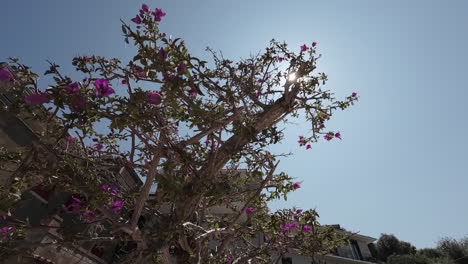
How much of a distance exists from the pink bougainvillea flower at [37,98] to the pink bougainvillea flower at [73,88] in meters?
0.27

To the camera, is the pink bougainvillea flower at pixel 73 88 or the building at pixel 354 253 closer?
the pink bougainvillea flower at pixel 73 88

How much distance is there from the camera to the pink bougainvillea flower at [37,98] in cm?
Answer: 242

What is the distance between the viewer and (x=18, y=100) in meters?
2.55

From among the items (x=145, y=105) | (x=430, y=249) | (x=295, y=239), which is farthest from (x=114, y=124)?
(x=430, y=249)

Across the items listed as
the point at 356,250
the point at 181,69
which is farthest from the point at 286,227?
the point at 356,250

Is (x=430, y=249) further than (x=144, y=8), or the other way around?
(x=430, y=249)

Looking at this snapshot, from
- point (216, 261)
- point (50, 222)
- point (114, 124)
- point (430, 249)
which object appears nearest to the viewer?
point (114, 124)

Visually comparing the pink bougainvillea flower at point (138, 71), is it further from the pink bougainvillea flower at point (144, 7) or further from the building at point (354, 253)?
the building at point (354, 253)

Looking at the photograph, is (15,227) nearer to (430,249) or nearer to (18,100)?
(18,100)

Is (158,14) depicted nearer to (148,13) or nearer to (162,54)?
(148,13)

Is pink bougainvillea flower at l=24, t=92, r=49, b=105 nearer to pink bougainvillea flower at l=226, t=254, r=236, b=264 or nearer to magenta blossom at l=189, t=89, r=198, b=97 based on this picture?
magenta blossom at l=189, t=89, r=198, b=97

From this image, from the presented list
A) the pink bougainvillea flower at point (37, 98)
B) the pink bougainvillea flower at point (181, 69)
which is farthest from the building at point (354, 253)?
the pink bougainvillea flower at point (37, 98)

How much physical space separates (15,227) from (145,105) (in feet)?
8.40

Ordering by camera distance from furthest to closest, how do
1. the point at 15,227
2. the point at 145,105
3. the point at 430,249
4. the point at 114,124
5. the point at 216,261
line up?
the point at 430,249 < the point at 216,261 < the point at 15,227 < the point at 145,105 < the point at 114,124
